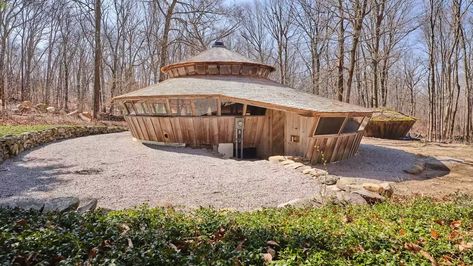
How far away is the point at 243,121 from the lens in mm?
13234

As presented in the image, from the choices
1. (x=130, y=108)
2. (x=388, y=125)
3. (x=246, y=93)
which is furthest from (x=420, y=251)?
(x=388, y=125)

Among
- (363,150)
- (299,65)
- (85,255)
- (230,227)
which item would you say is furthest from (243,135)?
(299,65)

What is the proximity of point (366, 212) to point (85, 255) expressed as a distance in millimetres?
3815

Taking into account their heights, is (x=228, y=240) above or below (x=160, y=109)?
below

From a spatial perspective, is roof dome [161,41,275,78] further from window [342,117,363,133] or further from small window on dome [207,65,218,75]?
window [342,117,363,133]

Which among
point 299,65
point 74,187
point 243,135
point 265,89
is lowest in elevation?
point 74,187

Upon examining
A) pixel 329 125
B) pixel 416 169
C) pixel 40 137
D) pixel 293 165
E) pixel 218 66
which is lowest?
pixel 416 169

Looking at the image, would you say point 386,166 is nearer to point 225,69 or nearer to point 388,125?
point 225,69

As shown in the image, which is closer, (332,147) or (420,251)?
(420,251)

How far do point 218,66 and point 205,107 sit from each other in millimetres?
3861

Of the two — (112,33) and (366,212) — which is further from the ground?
(112,33)

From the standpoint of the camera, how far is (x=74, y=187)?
747cm

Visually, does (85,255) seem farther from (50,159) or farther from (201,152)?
(201,152)

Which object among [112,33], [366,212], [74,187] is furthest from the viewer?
[112,33]
